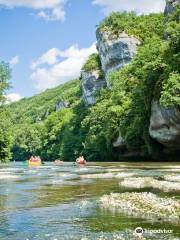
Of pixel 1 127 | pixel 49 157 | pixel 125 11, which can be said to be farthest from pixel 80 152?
pixel 1 127

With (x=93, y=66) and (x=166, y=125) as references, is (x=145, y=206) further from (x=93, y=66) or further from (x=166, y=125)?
(x=93, y=66)

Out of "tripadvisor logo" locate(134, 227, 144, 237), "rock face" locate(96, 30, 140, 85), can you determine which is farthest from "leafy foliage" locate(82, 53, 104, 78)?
"tripadvisor logo" locate(134, 227, 144, 237)

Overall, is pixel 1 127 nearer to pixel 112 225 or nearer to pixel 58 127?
pixel 112 225

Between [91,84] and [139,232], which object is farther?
[91,84]

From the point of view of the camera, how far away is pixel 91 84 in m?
164

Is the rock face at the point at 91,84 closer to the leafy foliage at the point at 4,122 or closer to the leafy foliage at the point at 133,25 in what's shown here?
the leafy foliage at the point at 133,25

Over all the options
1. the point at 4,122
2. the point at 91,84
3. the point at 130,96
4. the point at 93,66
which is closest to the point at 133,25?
the point at 93,66

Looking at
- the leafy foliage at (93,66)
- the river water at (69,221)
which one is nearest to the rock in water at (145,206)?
the river water at (69,221)

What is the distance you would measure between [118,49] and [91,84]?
2689 centimetres

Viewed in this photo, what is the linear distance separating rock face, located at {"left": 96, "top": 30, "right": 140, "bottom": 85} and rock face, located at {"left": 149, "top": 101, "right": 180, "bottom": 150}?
61614mm

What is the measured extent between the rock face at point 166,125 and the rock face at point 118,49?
61614 mm

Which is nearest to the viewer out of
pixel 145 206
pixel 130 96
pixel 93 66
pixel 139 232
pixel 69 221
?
pixel 139 232

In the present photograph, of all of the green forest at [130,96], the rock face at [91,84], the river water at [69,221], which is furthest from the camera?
Result: the rock face at [91,84]

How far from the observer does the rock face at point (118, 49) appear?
139 metres
